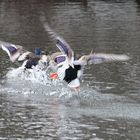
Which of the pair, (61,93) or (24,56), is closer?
(61,93)

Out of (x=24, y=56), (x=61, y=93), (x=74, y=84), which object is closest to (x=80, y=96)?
(x=74, y=84)

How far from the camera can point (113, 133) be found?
41.4ft

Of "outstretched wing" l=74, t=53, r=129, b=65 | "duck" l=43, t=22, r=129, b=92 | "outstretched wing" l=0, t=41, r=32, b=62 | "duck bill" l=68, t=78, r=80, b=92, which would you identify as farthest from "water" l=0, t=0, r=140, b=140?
"outstretched wing" l=74, t=53, r=129, b=65

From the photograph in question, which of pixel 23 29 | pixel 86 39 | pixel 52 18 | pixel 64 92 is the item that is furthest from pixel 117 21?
pixel 64 92

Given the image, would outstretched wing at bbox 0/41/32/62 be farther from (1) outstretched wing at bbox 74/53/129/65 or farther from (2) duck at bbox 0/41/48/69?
(1) outstretched wing at bbox 74/53/129/65

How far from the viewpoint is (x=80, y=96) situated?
1638cm

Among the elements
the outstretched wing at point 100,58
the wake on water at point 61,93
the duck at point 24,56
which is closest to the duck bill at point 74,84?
the wake on water at point 61,93

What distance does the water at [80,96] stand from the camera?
12867 mm

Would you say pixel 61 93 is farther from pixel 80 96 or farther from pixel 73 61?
pixel 73 61

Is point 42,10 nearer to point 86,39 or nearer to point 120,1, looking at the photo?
point 120,1

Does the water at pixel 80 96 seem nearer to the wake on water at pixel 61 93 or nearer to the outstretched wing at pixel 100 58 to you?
the wake on water at pixel 61 93

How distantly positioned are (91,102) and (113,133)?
9.96ft

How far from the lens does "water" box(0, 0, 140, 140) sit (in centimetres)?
1287

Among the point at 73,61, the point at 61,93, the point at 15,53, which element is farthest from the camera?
the point at 15,53
